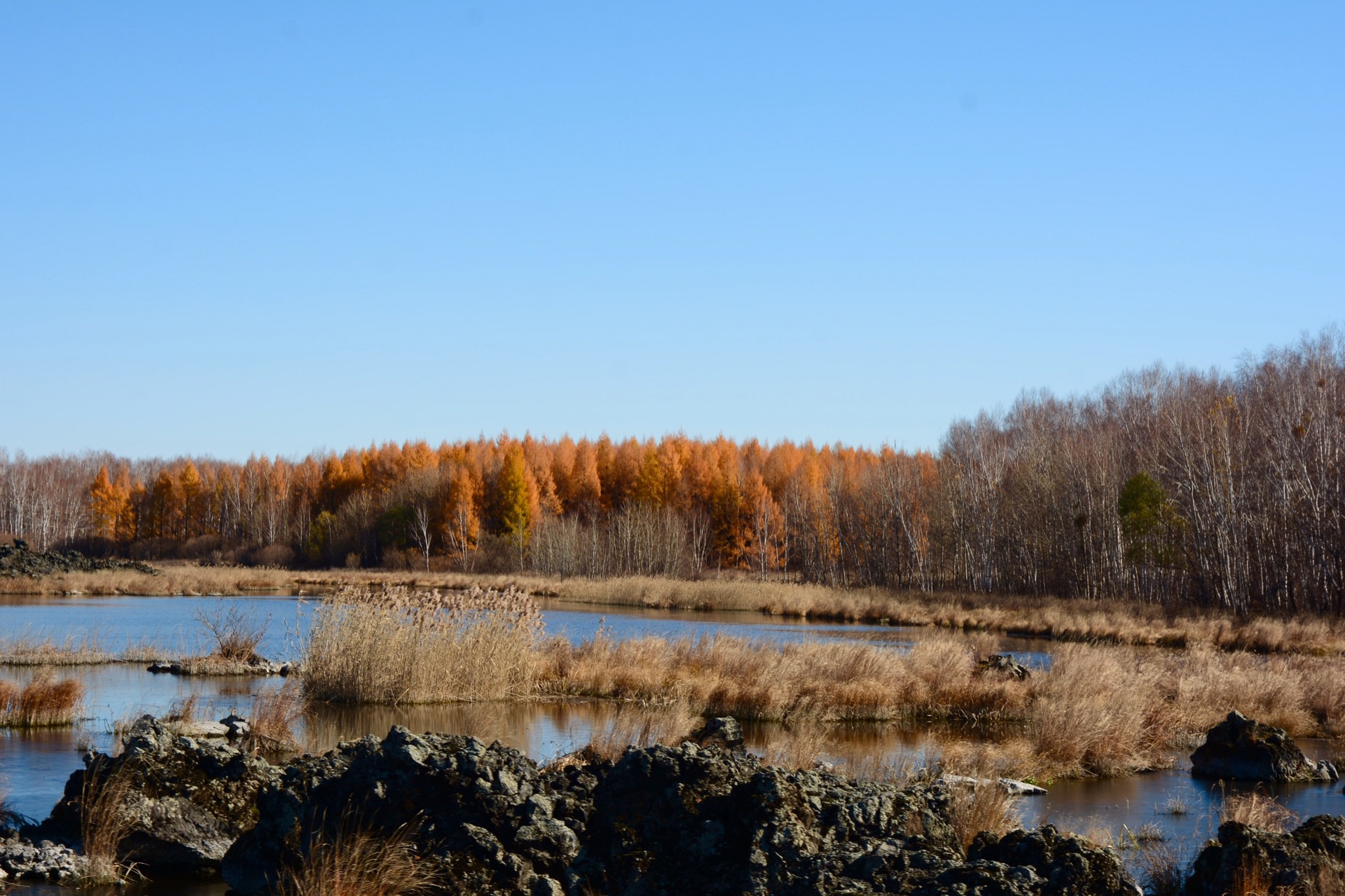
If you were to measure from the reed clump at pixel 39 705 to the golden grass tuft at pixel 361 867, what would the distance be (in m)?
10.2

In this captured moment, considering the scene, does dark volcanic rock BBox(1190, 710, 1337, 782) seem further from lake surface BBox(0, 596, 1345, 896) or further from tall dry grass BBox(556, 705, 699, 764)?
tall dry grass BBox(556, 705, 699, 764)

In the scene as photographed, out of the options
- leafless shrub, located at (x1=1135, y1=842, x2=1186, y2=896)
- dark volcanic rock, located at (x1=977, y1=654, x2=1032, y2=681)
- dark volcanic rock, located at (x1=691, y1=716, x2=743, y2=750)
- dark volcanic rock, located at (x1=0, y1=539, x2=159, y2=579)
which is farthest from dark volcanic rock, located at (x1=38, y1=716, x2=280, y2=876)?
dark volcanic rock, located at (x1=0, y1=539, x2=159, y2=579)

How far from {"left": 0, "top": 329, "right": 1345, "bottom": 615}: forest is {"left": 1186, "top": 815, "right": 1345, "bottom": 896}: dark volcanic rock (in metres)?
38.7

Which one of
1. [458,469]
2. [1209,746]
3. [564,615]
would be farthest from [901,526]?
[1209,746]

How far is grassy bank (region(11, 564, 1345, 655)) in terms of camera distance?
121ft

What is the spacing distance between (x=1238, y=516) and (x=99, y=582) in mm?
53972

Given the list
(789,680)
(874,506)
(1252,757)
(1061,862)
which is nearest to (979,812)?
(1061,862)

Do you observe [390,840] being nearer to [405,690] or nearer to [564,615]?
[405,690]

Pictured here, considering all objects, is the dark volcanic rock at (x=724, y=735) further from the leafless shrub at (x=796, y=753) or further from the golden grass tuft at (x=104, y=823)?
the golden grass tuft at (x=104, y=823)

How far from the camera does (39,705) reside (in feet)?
53.5

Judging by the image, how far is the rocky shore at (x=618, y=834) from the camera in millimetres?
7234

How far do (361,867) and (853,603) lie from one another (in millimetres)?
46214

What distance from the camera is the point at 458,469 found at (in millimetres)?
92812

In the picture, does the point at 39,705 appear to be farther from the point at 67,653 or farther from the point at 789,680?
the point at 789,680
